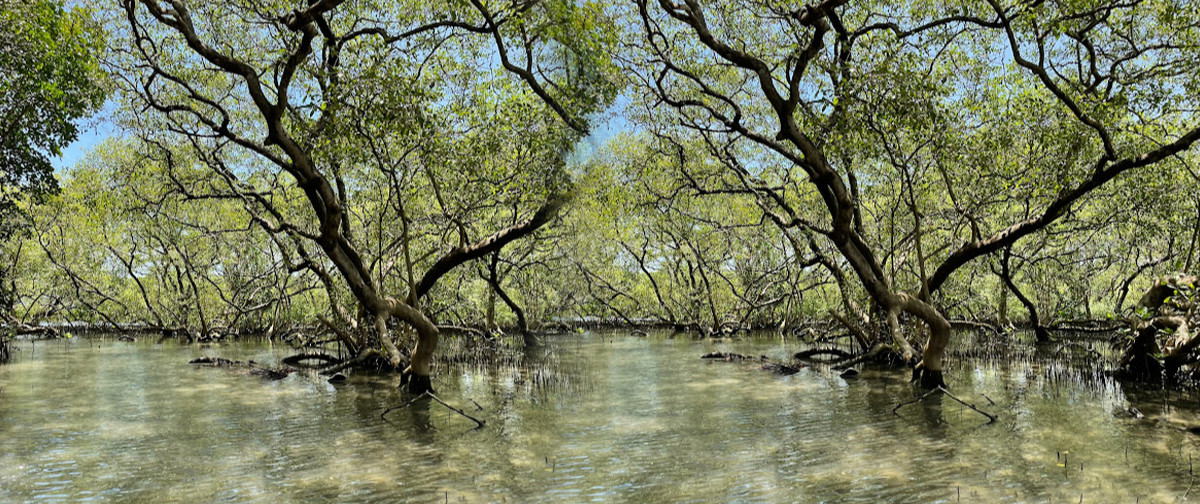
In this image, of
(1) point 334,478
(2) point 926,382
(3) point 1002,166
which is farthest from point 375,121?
(3) point 1002,166

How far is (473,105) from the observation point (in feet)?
46.9

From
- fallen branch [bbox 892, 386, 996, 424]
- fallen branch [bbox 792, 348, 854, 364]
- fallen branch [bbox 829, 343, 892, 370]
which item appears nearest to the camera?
fallen branch [bbox 892, 386, 996, 424]

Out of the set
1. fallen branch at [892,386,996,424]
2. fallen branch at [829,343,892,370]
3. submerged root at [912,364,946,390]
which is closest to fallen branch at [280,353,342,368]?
fallen branch at [829,343,892,370]

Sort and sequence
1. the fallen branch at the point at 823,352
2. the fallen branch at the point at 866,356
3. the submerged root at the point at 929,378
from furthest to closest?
the fallen branch at the point at 823,352, the fallen branch at the point at 866,356, the submerged root at the point at 929,378

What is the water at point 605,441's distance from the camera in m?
7.27

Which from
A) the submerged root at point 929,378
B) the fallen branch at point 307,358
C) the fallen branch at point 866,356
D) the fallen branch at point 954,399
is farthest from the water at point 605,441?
the fallen branch at point 307,358

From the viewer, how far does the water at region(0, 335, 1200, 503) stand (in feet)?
23.8

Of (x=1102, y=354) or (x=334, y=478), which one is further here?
(x=1102, y=354)

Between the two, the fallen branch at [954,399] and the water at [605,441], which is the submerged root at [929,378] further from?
the fallen branch at [954,399]

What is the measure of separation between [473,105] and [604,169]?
5803 millimetres

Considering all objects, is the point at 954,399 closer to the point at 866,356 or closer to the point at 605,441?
the point at 866,356

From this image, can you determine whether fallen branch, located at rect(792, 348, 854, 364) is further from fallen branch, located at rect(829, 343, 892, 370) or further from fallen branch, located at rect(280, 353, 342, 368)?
fallen branch, located at rect(280, 353, 342, 368)

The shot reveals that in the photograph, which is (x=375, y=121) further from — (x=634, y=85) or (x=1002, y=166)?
(x=1002, y=166)

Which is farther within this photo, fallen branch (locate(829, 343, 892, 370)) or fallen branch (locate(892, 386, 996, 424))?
fallen branch (locate(829, 343, 892, 370))
